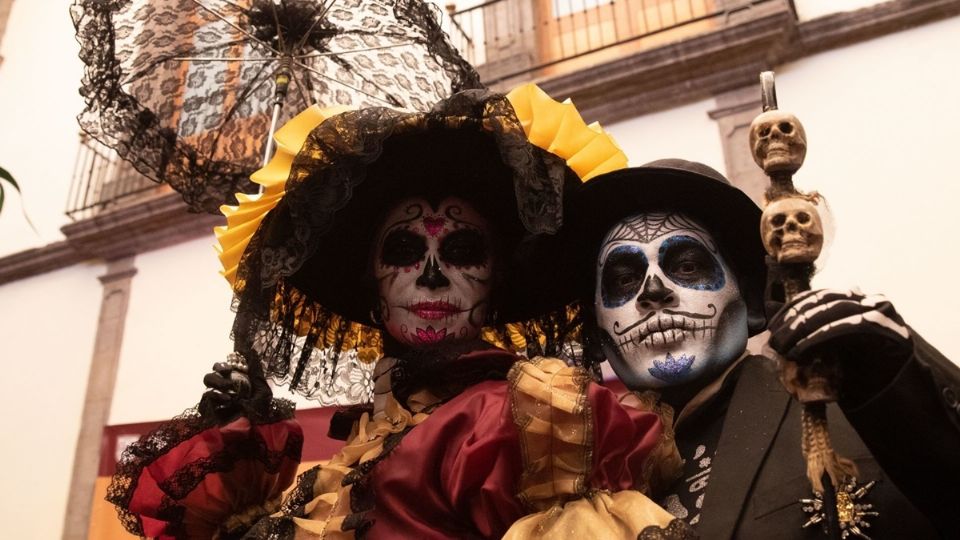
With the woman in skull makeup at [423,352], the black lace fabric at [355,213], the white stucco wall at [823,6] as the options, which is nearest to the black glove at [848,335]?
the woman in skull makeup at [423,352]

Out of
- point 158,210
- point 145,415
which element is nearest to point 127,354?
point 145,415

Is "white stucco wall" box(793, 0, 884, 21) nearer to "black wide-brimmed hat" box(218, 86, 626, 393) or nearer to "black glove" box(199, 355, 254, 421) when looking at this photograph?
"black wide-brimmed hat" box(218, 86, 626, 393)

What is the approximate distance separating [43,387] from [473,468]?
548 cm

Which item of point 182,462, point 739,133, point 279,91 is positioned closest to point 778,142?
point 182,462

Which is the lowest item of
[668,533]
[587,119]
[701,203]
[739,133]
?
[668,533]

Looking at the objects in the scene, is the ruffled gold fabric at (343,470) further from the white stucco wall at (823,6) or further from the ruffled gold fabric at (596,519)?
the white stucco wall at (823,6)

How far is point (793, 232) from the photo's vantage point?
1104 mm

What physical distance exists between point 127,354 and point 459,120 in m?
4.57

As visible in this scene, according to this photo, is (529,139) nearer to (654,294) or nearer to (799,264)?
(654,294)

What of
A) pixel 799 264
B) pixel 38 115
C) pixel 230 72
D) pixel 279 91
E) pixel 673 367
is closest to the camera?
pixel 799 264

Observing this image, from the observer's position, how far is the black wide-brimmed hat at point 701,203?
1.76 m

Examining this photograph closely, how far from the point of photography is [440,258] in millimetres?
1767

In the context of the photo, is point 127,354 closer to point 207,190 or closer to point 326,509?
point 207,190

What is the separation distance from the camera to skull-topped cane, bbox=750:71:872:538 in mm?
1044
